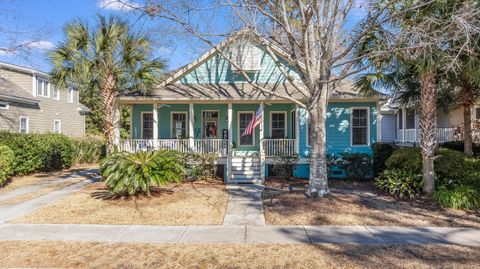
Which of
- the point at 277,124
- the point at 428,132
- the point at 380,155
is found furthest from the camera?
the point at 277,124

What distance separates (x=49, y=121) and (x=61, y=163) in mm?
7030

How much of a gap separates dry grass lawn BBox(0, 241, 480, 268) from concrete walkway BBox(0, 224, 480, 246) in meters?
0.34

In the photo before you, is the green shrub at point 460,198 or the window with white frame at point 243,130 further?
the window with white frame at point 243,130

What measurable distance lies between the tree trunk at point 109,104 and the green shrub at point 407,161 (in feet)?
35.9

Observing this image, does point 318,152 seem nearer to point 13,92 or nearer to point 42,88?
point 13,92

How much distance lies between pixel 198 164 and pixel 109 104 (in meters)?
4.45

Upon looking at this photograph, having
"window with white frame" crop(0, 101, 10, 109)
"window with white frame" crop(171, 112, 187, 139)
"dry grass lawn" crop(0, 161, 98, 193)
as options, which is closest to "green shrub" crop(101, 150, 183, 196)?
"dry grass lawn" crop(0, 161, 98, 193)

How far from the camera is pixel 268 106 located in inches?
671

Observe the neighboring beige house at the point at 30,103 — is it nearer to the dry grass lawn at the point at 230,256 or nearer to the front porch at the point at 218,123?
the front porch at the point at 218,123

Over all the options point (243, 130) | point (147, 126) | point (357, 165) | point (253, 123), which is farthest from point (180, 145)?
point (357, 165)

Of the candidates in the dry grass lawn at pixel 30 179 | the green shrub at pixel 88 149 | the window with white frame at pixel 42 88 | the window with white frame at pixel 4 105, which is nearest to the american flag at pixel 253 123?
the dry grass lawn at pixel 30 179

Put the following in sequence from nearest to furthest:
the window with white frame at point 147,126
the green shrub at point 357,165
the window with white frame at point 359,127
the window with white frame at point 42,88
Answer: the green shrub at point 357,165 < the window with white frame at point 359,127 < the window with white frame at point 147,126 < the window with white frame at point 42,88

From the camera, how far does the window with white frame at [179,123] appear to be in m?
17.5

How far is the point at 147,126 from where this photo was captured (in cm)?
1744
